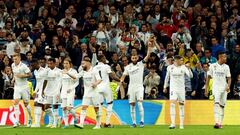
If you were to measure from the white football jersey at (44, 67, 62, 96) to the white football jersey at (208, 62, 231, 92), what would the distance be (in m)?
6.00

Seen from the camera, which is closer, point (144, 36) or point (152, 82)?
point (152, 82)

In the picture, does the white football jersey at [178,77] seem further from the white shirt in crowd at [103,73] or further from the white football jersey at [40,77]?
the white football jersey at [40,77]

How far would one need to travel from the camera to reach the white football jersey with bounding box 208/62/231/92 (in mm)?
30141

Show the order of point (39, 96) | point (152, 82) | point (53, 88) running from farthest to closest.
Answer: point (152, 82), point (53, 88), point (39, 96)

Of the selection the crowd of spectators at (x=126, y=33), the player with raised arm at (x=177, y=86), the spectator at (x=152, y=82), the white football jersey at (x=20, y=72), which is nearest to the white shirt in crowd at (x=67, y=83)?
the white football jersey at (x=20, y=72)

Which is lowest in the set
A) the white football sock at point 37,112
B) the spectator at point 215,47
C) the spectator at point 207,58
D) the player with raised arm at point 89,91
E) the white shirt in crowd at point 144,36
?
the white football sock at point 37,112

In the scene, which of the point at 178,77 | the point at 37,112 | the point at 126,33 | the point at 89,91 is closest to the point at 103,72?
the point at 89,91

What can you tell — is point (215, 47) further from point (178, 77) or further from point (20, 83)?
point (20, 83)

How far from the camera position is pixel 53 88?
32.1 metres

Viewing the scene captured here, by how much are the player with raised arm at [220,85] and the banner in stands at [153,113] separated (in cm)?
417

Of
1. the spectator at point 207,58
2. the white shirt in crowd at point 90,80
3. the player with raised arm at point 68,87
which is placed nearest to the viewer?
the white shirt in crowd at point 90,80

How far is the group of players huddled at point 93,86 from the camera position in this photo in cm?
3028

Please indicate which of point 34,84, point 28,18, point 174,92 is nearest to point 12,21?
point 28,18

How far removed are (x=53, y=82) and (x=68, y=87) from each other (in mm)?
825
